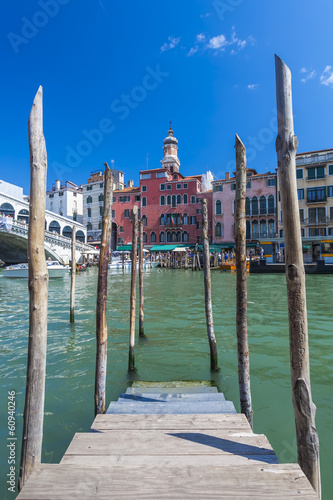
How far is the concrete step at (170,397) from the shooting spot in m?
3.71

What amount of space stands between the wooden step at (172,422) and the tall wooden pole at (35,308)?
51 cm

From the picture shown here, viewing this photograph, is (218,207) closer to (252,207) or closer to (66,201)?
(252,207)

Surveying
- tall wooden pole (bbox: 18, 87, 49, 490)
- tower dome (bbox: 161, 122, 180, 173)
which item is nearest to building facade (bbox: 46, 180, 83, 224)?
tower dome (bbox: 161, 122, 180, 173)

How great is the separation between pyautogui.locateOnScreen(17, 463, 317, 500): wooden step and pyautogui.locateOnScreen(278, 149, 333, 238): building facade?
1295 inches

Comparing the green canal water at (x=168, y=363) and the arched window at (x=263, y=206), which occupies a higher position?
the arched window at (x=263, y=206)

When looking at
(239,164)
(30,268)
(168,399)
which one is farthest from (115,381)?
(239,164)

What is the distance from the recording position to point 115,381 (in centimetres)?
517

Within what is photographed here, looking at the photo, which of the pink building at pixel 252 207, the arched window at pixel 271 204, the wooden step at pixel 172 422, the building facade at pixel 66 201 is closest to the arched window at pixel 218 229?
the pink building at pixel 252 207

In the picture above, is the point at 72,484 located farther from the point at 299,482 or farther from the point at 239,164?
the point at 239,164

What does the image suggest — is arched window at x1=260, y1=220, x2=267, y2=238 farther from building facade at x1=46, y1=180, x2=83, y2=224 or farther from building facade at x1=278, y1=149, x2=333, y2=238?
building facade at x1=46, y1=180, x2=83, y2=224

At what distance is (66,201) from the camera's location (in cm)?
5219

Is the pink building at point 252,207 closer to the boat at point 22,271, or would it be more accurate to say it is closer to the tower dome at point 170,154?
the tower dome at point 170,154

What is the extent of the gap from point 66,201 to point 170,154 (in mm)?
18475

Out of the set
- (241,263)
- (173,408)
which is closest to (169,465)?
Answer: (173,408)
